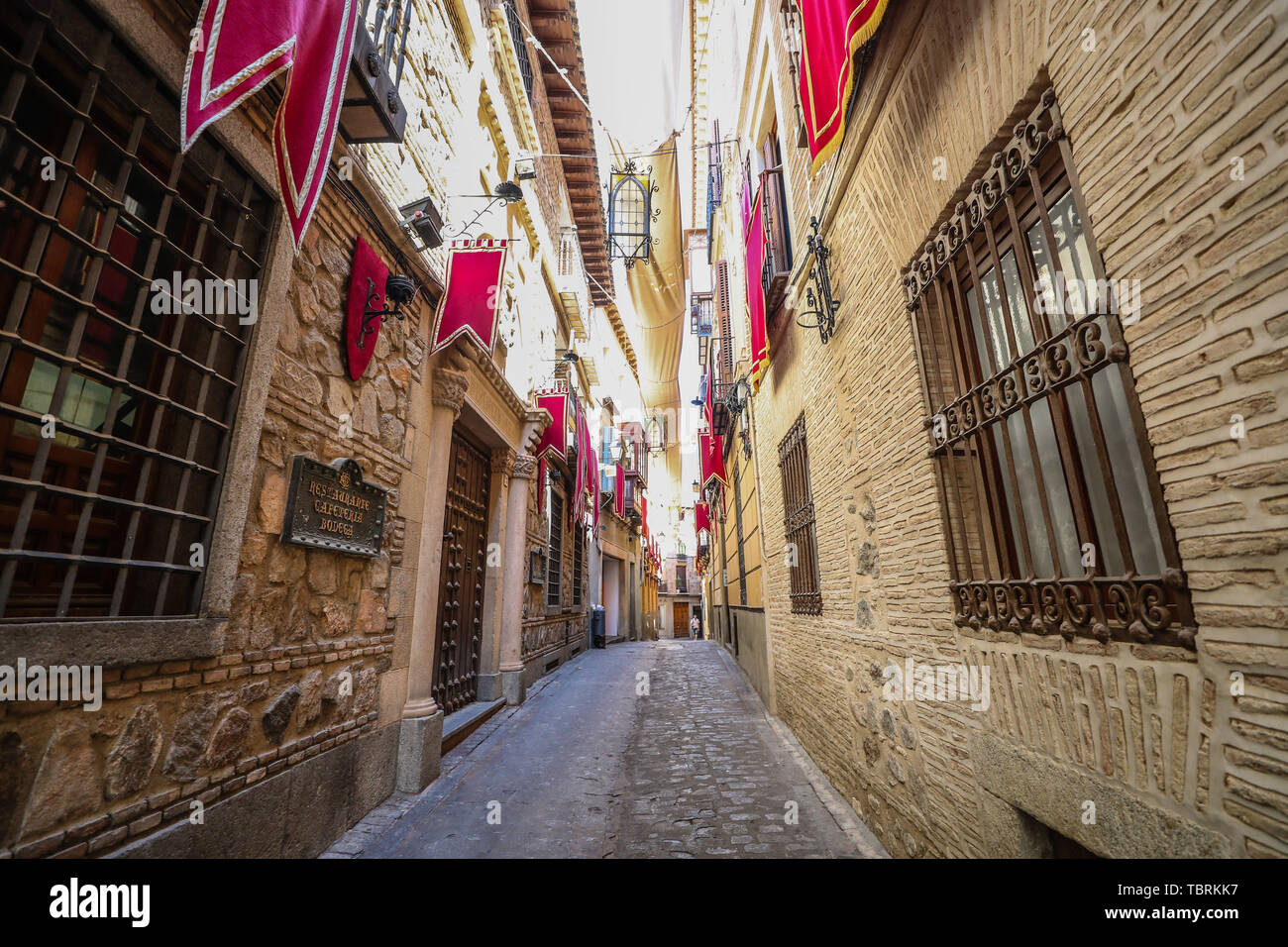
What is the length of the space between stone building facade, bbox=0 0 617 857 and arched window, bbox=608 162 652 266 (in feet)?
11.1

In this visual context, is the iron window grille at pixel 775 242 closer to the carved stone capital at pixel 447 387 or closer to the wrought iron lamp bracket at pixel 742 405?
the wrought iron lamp bracket at pixel 742 405

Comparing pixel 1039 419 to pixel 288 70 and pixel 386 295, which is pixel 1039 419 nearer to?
pixel 288 70

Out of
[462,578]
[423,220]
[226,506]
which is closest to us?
[226,506]

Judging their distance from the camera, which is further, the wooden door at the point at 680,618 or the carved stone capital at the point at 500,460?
the wooden door at the point at 680,618

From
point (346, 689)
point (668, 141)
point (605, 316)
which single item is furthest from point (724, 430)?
point (346, 689)

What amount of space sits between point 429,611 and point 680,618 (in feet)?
134

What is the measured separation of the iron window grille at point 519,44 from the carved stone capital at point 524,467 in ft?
20.3

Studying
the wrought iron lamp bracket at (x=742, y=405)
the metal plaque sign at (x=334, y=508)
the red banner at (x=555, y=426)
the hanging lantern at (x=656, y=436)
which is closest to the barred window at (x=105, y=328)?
the metal plaque sign at (x=334, y=508)

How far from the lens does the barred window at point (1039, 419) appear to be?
1.63 metres

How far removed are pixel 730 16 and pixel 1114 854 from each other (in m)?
11.1

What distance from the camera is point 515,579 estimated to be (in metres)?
7.64

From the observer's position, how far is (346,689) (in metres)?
3.58

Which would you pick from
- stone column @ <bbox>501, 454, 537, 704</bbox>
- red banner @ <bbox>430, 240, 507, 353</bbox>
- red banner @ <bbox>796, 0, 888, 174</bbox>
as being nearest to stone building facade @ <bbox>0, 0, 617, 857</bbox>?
red banner @ <bbox>430, 240, 507, 353</bbox>

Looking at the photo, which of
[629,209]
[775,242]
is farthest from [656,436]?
[775,242]
